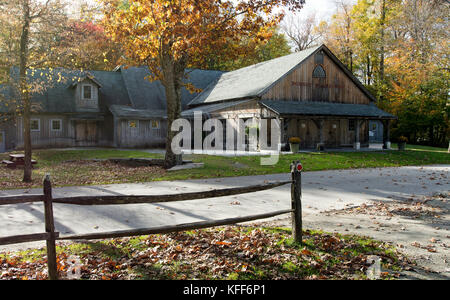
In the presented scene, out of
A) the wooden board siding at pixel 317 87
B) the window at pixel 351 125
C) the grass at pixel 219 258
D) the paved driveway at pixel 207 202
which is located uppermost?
the wooden board siding at pixel 317 87

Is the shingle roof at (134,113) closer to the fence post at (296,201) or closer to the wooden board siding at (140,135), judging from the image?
the wooden board siding at (140,135)

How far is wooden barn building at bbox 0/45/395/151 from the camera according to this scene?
26984 mm

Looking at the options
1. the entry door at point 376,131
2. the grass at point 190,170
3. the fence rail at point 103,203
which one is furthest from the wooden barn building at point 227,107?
the fence rail at point 103,203

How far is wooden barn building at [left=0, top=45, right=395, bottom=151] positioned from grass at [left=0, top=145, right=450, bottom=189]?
496cm

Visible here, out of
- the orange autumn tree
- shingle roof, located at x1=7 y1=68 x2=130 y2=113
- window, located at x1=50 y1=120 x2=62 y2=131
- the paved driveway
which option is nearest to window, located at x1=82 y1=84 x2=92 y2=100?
Answer: shingle roof, located at x1=7 y1=68 x2=130 y2=113

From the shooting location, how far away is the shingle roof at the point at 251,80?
27266 mm

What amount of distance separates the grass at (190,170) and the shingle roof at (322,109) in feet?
13.2

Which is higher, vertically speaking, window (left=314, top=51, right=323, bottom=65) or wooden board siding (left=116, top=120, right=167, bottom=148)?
window (left=314, top=51, right=323, bottom=65)

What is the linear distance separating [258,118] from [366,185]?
13872 millimetres

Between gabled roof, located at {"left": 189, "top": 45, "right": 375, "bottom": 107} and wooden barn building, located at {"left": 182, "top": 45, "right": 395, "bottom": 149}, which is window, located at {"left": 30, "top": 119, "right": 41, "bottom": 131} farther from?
gabled roof, located at {"left": 189, "top": 45, "right": 375, "bottom": 107}

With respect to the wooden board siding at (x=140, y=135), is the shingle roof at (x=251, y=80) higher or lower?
higher

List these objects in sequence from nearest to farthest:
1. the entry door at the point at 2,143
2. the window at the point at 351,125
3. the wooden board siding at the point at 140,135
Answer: the entry door at the point at 2,143 < the wooden board siding at the point at 140,135 < the window at the point at 351,125
